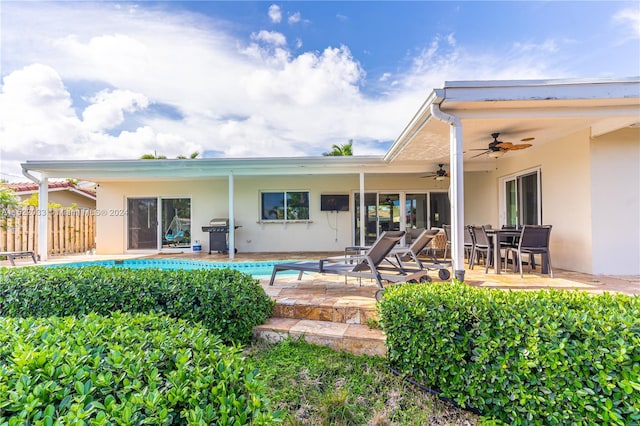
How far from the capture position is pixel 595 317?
7.18ft

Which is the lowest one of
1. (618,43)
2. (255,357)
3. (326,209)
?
(255,357)

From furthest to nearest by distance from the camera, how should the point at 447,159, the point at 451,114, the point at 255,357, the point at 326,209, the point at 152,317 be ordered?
the point at 326,209 → the point at 447,159 → the point at 451,114 → the point at 255,357 → the point at 152,317

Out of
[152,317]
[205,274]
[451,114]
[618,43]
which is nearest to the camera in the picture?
[152,317]

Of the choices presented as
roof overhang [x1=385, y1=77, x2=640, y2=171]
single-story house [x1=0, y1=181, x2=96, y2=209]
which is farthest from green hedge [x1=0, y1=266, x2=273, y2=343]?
single-story house [x1=0, y1=181, x2=96, y2=209]

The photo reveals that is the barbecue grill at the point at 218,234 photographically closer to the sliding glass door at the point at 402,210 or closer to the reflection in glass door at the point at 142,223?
the reflection in glass door at the point at 142,223

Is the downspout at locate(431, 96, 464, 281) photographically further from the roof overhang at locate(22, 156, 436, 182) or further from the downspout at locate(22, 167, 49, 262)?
the downspout at locate(22, 167, 49, 262)

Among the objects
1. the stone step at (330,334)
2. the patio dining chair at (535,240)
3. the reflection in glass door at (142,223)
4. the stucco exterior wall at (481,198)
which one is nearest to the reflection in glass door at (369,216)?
the stucco exterior wall at (481,198)

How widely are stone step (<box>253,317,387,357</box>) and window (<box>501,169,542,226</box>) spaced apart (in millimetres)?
6143

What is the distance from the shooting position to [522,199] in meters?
8.15

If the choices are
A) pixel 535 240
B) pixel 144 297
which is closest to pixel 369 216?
pixel 535 240

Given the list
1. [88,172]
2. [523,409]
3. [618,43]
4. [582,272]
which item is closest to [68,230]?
[88,172]

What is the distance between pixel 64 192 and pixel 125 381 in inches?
716

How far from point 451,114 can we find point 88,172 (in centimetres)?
999

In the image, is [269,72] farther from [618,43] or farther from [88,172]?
[618,43]
